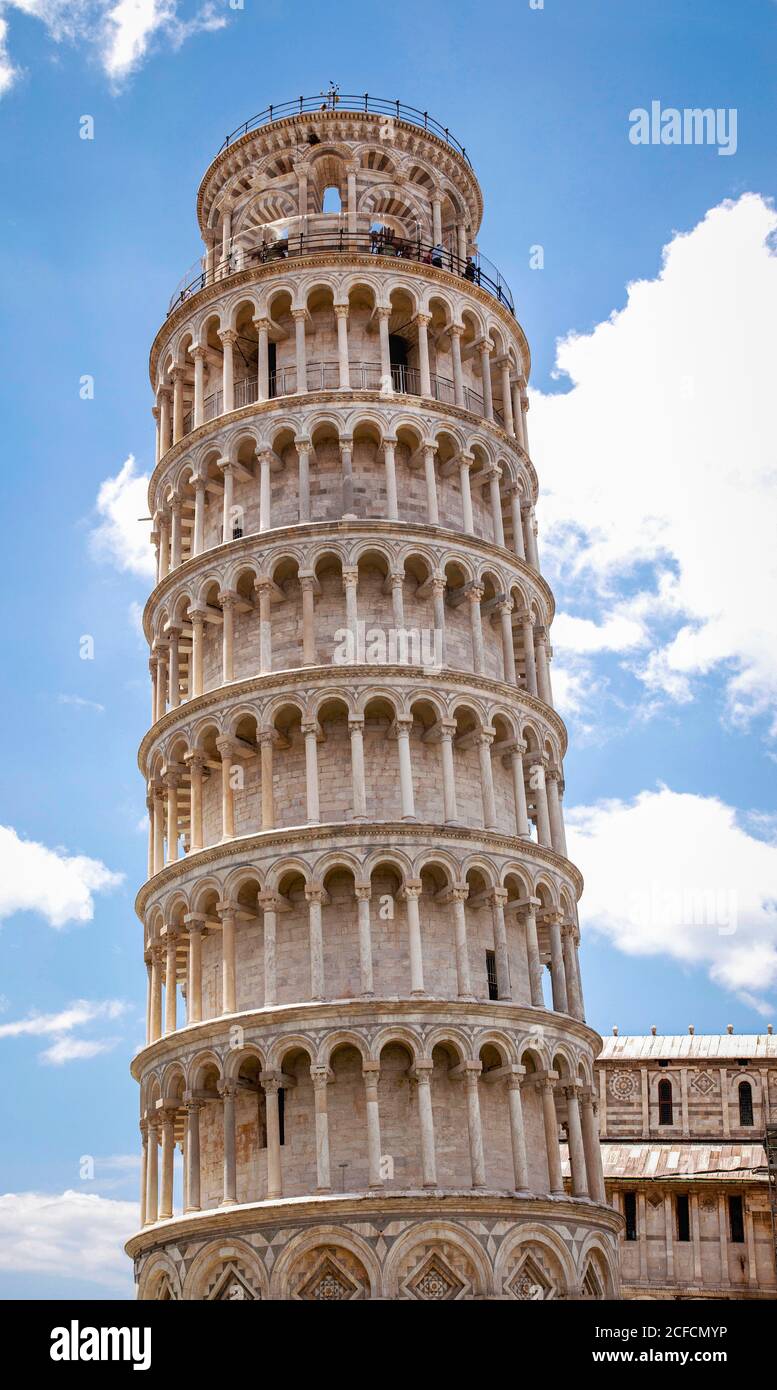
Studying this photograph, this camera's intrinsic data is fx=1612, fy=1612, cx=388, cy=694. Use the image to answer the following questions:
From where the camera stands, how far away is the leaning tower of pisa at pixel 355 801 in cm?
3844

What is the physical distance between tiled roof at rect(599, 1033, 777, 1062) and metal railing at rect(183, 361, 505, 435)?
39.0 meters

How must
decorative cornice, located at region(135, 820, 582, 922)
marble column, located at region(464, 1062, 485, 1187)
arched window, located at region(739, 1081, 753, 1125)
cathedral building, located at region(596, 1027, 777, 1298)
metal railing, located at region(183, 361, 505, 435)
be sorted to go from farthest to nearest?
1. arched window, located at region(739, 1081, 753, 1125)
2. cathedral building, located at region(596, 1027, 777, 1298)
3. metal railing, located at region(183, 361, 505, 435)
4. decorative cornice, located at region(135, 820, 582, 922)
5. marble column, located at region(464, 1062, 485, 1187)

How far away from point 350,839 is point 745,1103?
41945 mm

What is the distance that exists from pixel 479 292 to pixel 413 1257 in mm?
28826

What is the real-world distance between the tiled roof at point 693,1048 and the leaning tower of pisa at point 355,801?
34223mm

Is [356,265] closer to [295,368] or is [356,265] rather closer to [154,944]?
[295,368]

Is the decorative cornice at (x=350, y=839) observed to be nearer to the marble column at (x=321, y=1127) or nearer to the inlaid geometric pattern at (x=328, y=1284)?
the marble column at (x=321, y=1127)

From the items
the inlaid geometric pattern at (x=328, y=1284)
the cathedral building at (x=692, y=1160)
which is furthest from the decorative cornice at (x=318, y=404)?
the cathedral building at (x=692, y=1160)

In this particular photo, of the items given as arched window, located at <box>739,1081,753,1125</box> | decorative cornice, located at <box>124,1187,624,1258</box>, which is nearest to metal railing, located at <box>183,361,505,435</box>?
decorative cornice, located at <box>124,1187,624,1258</box>

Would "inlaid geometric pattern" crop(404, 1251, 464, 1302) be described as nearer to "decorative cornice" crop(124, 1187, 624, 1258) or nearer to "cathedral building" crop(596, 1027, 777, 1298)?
"decorative cornice" crop(124, 1187, 624, 1258)

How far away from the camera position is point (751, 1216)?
67.0 metres

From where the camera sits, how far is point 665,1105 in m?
76.4

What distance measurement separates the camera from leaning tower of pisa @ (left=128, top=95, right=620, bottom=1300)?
38438 mm
